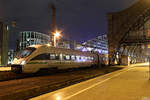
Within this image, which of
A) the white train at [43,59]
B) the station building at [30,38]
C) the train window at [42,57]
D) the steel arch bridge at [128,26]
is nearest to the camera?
the white train at [43,59]

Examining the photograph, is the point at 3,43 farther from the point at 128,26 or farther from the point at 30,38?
the point at 128,26

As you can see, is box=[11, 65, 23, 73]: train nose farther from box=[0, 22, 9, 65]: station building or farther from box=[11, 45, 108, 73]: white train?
box=[0, 22, 9, 65]: station building

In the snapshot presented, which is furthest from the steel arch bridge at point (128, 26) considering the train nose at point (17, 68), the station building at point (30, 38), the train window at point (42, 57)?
the station building at point (30, 38)

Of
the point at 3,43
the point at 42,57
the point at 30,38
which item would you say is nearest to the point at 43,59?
the point at 42,57

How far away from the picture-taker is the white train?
14.4 m

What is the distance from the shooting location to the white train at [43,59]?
47.2 ft

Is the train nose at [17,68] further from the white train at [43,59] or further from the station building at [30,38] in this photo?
the station building at [30,38]

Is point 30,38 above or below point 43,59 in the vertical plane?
above

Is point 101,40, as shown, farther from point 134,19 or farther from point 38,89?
point 38,89

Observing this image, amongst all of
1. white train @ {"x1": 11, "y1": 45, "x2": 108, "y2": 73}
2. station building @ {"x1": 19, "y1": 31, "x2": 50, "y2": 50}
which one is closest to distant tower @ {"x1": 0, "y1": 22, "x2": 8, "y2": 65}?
station building @ {"x1": 19, "y1": 31, "x2": 50, "y2": 50}

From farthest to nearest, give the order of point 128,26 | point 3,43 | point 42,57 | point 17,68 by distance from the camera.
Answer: point 3,43 → point 128,26 → point 42,57 → point 17,68

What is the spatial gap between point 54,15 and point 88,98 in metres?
23.2

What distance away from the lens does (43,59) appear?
15.9 m

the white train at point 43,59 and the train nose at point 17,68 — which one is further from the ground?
the white train at point 43,59
